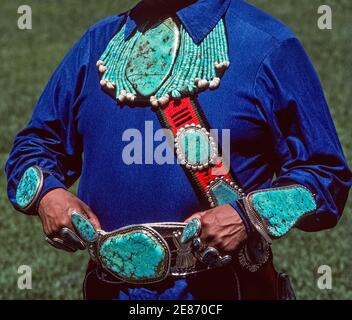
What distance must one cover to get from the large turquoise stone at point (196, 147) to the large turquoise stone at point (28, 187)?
381mm

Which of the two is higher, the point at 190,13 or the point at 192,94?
the point at 190,13

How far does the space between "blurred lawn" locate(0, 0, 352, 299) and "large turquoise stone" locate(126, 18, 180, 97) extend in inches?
130

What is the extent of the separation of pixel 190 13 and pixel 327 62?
27.8 feet

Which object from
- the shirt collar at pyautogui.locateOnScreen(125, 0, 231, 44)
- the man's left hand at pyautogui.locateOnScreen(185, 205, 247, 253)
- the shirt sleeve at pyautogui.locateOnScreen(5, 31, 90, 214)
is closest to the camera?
the man's left hand at pyautogui.locateOnScreen(185, 205, 247, 253)

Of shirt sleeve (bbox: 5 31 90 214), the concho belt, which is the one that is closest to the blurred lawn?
shirt sleeve (bbox: 5 31 90 214)

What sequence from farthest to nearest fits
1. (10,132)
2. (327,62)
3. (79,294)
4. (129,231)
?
(327,62) < (10,132) < (79,294) < (129,231)

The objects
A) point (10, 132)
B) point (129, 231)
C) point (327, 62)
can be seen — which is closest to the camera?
point (129, 231)

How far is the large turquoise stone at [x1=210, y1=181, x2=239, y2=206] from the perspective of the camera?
2.99 metres

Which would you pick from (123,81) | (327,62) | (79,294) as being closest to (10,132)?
(327,62)

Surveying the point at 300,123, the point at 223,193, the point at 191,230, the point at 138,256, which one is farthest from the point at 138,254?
the point at 300,123

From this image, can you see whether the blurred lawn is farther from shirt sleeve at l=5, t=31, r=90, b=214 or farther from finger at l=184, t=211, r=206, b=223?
finger at l=184, t=211, r=206, b=223

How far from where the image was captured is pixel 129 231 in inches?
117

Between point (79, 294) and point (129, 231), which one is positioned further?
point (79, 294)
